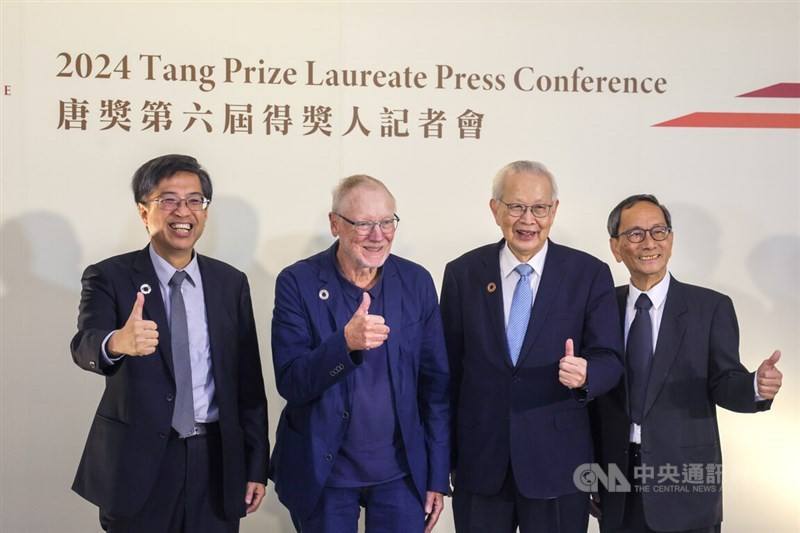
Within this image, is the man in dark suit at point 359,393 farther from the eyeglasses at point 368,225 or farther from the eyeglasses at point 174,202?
the eyeglasses at point 174,202

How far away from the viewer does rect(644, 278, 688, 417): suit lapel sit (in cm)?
293

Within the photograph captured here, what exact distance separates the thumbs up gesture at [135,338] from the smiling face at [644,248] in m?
1.60

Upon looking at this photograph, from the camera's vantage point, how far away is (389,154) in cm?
405

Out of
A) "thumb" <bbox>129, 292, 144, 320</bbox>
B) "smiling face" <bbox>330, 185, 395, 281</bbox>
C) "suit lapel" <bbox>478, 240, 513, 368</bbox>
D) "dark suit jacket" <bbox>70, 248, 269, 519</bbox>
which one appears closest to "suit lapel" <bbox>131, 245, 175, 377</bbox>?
"dark suit jacket" <bbox>70, 248, 269, 519</bbox>

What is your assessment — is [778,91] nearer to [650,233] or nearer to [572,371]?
[650,233]

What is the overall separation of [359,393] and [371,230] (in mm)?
483

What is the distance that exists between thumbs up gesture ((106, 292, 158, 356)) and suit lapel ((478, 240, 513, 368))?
3.42 ft

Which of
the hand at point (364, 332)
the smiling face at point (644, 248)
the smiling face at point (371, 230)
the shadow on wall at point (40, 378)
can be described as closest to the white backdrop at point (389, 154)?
the shadow on wall at point (40, 378)

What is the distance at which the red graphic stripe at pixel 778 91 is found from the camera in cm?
419

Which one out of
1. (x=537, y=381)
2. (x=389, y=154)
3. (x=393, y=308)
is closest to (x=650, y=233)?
(x=537, y=381)

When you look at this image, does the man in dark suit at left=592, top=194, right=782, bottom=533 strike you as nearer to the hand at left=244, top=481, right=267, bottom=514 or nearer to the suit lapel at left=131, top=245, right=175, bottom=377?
the hand at left=244, top=481, right=267, bottom=514

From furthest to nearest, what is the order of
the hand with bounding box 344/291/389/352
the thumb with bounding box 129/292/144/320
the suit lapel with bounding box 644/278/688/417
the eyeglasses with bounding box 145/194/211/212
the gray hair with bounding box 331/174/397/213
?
the suit lapel with bounding box 644/278/688/417
the eyeglasses with bounding box 145/194/211/212
the gray hair with bounding box 331/174/397/213
the thumb with bounding box 129/292/144/320
the hand with bounding box 344/291/389/352

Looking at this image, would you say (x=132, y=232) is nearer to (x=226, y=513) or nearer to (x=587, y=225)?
(x=226, y=513)

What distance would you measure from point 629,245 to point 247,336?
1336 mm
